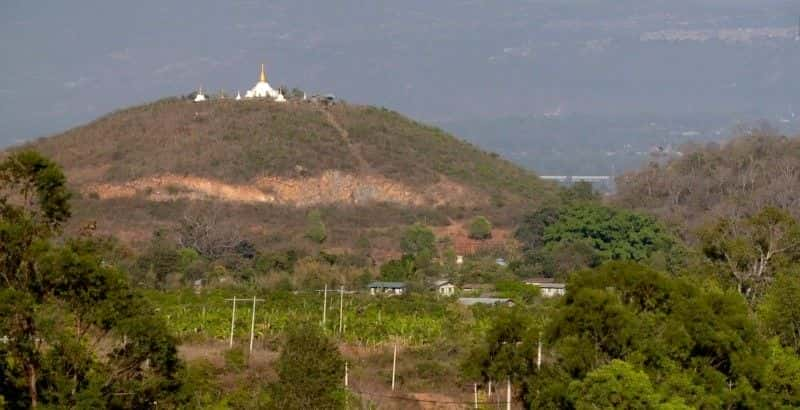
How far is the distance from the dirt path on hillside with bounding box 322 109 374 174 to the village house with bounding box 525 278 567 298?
23.1m

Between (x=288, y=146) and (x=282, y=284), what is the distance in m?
27.7

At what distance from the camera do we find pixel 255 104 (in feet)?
277

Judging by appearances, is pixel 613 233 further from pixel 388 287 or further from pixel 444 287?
pixel 388 287

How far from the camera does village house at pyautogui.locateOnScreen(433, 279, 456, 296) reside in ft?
174

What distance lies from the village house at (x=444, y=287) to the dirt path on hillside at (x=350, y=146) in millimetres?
24615

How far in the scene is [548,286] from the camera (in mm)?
54219

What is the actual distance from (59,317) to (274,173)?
55424mm

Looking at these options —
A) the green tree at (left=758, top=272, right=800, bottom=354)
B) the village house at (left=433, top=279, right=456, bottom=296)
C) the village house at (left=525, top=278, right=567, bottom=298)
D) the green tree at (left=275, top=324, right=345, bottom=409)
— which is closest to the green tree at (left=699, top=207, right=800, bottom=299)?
the green tree at (left=758, top=272, right=800, bottom=354)

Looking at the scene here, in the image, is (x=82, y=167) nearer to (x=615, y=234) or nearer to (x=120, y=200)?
(x=120, y=200)

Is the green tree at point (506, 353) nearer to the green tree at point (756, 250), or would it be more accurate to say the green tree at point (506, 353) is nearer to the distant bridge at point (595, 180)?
the green tree at point (756, 250)

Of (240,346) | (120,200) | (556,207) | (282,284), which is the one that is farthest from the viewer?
(120,200)

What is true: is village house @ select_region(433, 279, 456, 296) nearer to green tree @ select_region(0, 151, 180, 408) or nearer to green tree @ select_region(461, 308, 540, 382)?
green tree @ select_region(461, 308, 540, 382)

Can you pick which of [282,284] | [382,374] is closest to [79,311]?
[382,374]

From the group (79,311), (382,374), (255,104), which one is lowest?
(382,374)
